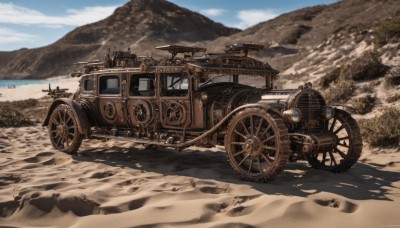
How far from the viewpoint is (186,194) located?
504cm

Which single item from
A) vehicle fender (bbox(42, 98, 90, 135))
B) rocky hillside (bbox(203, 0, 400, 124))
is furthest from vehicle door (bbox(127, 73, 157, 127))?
rocky hillside (bbox(203, 0, 400, 124))

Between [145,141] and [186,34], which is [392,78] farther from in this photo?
[186,34]

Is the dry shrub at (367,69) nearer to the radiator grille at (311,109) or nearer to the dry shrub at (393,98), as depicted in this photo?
the dry shrub at (393,98)

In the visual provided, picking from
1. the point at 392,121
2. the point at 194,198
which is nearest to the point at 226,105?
the point at 194,198

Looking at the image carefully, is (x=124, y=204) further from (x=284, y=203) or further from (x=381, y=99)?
(x=381, y=99)

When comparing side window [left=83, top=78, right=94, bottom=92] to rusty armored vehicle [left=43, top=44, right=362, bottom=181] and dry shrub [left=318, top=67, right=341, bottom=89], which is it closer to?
rusty armored vehicle [left=43, top=44, right=362, bottom=181]

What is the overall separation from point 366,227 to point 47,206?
11.6 feet

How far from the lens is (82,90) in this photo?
859 centimetres

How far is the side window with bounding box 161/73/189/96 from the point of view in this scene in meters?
7.04

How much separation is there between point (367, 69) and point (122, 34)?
245 feet

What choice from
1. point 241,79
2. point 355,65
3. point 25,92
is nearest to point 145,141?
point 241,79

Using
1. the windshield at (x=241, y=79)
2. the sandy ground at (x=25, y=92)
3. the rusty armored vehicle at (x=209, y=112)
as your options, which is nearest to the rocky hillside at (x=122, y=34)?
the sandy ground at (x=25, y=92)

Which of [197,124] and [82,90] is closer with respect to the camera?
[197,124]

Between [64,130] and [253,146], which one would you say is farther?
[64,130]
